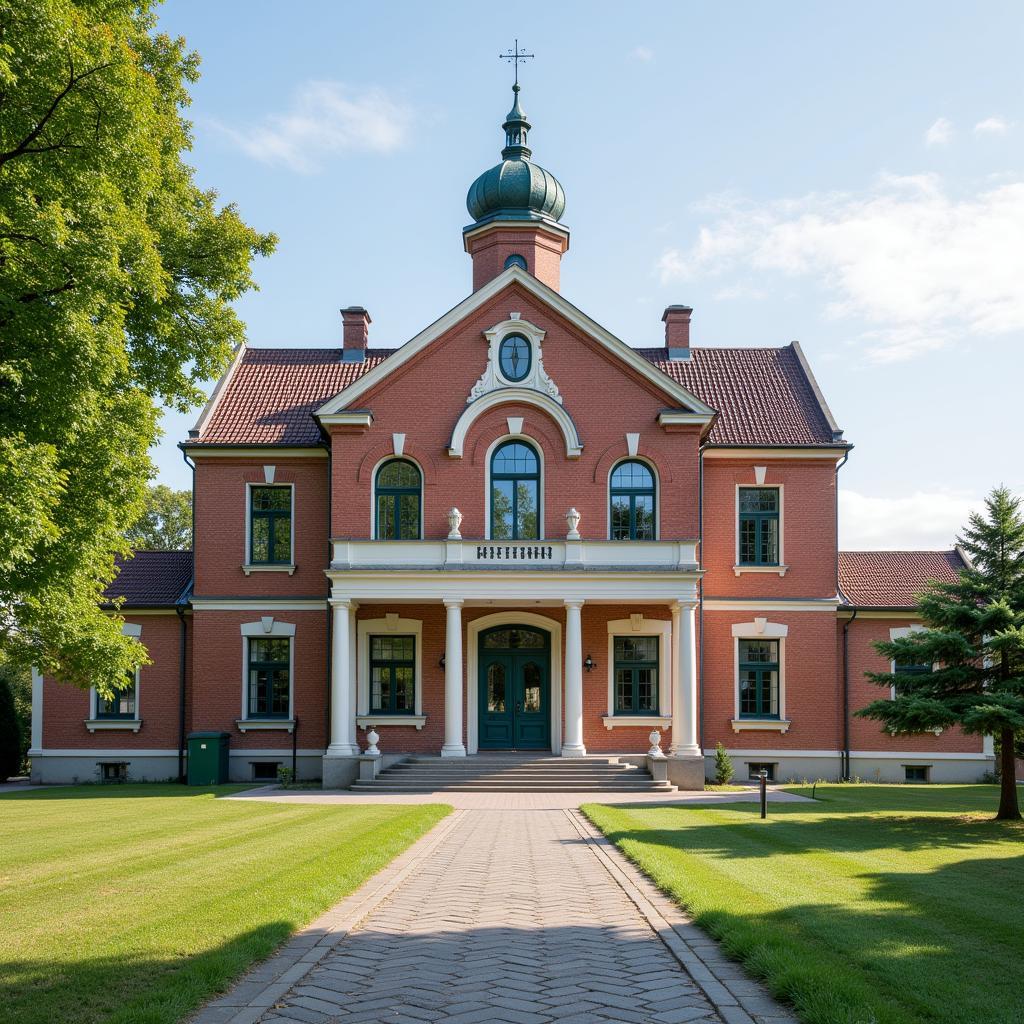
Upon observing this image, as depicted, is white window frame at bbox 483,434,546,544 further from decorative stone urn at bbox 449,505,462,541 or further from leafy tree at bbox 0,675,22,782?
leafy tree at bbox 0,675,22,782

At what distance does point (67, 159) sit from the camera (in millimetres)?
13484

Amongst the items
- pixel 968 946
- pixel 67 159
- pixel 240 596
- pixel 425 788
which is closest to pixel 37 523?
pixel 67 159

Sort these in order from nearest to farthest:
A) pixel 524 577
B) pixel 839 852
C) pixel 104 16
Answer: pixel 839 852, pixel 104 16, pixel 524 577

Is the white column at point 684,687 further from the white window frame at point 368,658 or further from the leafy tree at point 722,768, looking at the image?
the white window frame at point 368,658

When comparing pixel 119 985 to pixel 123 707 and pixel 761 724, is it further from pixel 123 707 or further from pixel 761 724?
pixel 123 707

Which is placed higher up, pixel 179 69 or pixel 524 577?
pixel 179 69

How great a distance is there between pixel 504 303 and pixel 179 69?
9822 mm

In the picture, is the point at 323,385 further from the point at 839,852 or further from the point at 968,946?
the point at 968,946

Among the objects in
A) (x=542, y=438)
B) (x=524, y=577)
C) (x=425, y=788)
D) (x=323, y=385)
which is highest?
(x=323, y=385)

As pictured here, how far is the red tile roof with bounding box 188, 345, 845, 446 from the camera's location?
90.8ft

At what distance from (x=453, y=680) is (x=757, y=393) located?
11612mm

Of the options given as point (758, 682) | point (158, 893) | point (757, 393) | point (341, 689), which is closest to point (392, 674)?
point (341, 689)

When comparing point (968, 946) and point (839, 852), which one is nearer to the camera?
point (968, 946)

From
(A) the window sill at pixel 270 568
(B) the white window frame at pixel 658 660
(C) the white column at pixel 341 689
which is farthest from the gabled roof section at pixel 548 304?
(B) the white window frame at pixel 658 660
